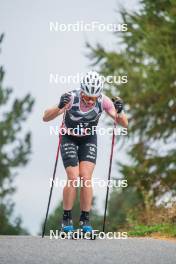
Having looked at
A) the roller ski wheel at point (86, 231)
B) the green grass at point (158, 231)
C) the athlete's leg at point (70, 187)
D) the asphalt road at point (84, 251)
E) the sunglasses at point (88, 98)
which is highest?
the sunglasses at point (88, 98)

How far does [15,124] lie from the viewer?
1672 inches

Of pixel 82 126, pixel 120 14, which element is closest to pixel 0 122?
pixel 120 14

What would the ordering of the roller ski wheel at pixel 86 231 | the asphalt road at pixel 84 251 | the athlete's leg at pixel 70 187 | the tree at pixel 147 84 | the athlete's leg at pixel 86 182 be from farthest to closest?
the tree at pixel 147 84 < the athlete's leg at pixel 86 182 < the athlete's leg at pixel 70 187 < the roller ski wheel at pixel 86 231 < the asphalt road at pixel 84 251

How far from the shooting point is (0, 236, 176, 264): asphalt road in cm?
715

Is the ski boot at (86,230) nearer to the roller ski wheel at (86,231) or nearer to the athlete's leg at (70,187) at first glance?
the roller ski wheel at (86,231)

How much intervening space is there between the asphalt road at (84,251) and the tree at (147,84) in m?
13.0

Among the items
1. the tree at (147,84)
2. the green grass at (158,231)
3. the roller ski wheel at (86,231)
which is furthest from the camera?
the tree at (147,84)

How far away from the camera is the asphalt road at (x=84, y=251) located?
7152mm

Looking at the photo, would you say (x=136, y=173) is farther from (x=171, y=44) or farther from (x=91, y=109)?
(x=91, y=109)

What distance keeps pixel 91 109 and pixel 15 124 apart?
33.1 m

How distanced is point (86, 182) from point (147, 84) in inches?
547

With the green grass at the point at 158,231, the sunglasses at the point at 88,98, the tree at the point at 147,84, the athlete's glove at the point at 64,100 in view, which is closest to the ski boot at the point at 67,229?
the athlete's glove at the point at 64,100

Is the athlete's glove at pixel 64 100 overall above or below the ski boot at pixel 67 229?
above

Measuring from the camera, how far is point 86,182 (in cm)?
966
